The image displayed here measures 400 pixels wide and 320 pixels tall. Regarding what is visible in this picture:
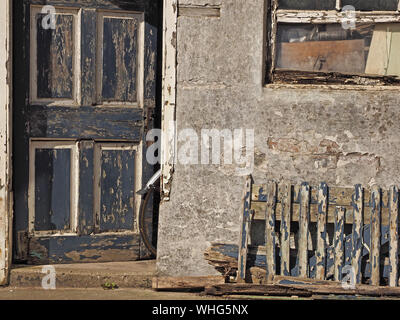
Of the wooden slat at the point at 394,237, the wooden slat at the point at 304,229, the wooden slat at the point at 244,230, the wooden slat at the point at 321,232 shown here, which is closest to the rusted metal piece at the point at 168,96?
the wooden slat at the point at 244,230

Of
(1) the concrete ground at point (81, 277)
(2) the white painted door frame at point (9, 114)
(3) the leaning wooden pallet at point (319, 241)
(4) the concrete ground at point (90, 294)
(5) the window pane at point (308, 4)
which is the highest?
(5) the window pane at point (308, 4)

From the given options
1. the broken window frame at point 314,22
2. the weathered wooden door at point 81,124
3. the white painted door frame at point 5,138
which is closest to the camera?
the white painted door frame at point 5,138

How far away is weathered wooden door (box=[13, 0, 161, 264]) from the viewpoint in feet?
17.8

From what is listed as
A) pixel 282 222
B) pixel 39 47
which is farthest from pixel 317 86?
pixel 39 47

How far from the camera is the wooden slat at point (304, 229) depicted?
5.01 m

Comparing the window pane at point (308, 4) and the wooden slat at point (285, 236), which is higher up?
the window pane at point (308, 4)

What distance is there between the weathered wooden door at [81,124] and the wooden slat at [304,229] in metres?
1.36

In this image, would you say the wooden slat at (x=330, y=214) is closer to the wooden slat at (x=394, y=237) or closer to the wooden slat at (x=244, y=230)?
the wooden slat at (x=394, y=237)

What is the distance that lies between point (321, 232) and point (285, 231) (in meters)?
0.27

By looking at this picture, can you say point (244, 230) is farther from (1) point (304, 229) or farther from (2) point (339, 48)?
(2) point (339, 48)

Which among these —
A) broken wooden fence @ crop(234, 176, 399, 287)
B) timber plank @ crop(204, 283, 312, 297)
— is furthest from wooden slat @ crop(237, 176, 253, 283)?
timber plank @ crop(204, 283, 312, 297)

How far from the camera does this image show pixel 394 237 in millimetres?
5027

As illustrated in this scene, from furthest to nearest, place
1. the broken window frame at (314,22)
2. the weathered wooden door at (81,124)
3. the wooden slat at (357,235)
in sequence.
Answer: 1. the weathered wooden door at (81,124)
2. the broken window frame at (314,22)
3. the wooden slat at (357,235)

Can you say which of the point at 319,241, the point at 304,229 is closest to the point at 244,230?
the point at 304,229
